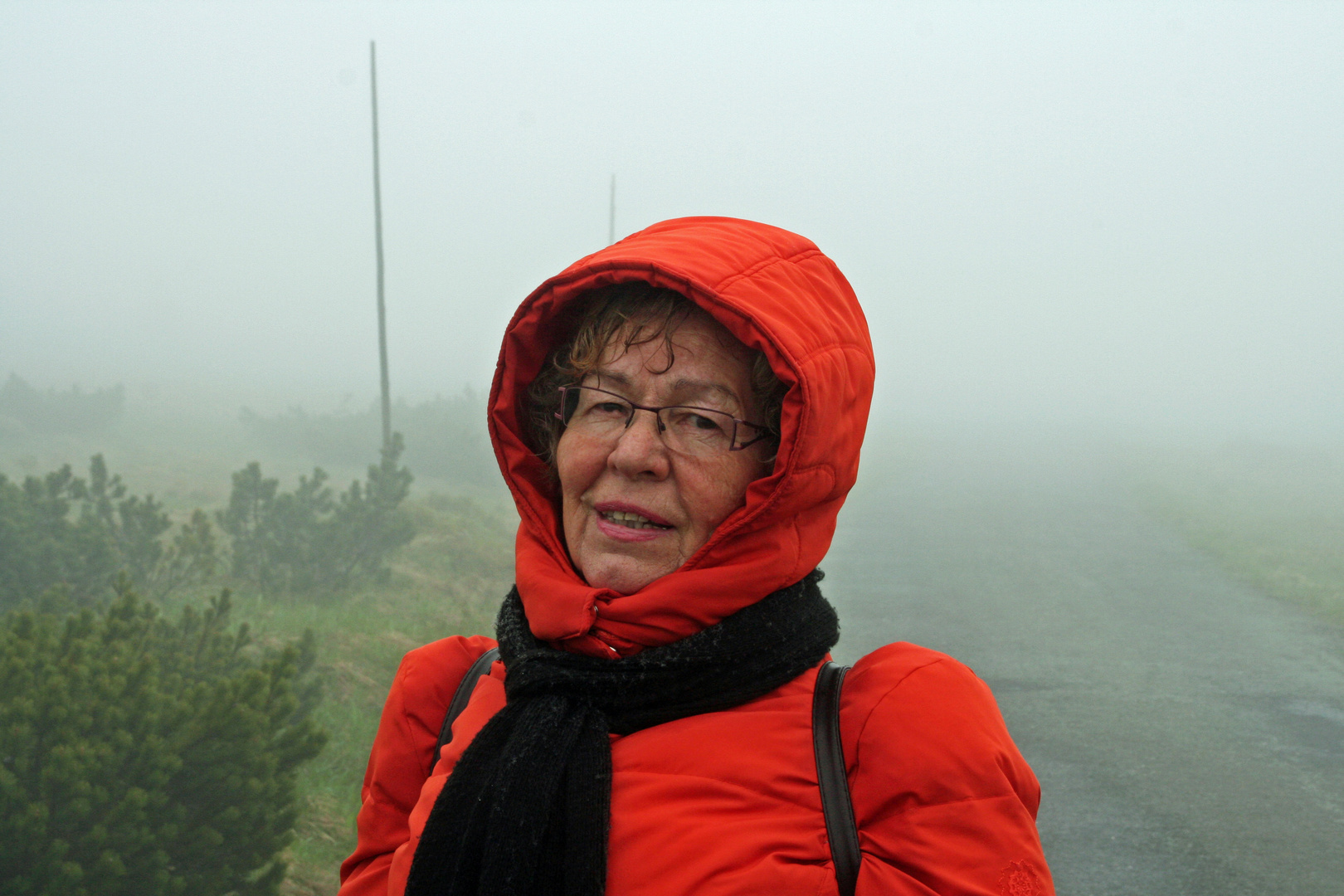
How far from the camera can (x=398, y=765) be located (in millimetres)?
1830

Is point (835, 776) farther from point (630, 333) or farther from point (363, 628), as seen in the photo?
point (363, 628)

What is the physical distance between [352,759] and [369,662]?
5.32 feet

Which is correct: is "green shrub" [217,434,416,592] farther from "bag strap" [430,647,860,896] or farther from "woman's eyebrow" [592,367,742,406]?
"bag strap" [430,647,860,896]

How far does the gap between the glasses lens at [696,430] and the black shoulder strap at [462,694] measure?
0.56m

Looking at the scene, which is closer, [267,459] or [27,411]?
[27,411]

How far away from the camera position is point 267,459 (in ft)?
63.1

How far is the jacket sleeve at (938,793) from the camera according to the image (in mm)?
1353

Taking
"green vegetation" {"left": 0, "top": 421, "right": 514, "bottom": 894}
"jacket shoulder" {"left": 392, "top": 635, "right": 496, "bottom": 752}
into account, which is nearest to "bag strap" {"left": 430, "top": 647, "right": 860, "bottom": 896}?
"jacket shoulder" {"left": 392, "top": 635, "right": 496, "bottom": 752}

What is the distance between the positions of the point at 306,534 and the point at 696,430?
8.24 metres

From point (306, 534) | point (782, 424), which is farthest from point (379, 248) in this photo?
point (782, 424)

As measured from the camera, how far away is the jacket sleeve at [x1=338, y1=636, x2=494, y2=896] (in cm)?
180

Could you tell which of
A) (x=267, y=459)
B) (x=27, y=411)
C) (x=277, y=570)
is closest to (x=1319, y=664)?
(x=277, y=570)

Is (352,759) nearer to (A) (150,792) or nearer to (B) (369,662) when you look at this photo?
(B) (369,662)

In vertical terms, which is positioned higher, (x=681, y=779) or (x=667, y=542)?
(x=667, y=542)
